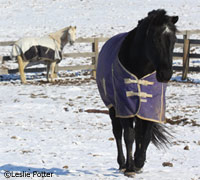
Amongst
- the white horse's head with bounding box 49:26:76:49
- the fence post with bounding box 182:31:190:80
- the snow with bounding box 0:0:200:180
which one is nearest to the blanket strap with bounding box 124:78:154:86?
the snow with bounding box 0:0:200:180

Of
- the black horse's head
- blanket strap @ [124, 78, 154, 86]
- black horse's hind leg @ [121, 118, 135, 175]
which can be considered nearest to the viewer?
the black horse's head

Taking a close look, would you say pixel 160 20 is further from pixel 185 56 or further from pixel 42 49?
pixel 185 56

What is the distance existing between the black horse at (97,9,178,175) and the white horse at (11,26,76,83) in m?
9.02


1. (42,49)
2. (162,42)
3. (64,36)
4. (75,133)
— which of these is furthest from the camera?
(64,36)

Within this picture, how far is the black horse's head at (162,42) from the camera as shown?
3.53 metres

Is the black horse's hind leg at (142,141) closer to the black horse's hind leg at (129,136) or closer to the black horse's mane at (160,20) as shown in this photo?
the black horse's hind leg at (129,136)

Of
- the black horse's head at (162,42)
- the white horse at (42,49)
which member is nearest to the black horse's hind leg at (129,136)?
the black horse's head at (162,42)

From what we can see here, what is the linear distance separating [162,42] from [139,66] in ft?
1.67

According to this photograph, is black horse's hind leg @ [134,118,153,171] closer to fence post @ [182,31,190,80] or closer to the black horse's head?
the black horse's head

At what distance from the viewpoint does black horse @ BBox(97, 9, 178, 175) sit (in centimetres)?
355

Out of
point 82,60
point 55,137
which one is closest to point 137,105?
point 55,137

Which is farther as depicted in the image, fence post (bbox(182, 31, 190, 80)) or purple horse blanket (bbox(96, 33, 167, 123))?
fence post (bbox(182, 31, 190, 80))

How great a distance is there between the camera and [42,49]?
13.5 metres

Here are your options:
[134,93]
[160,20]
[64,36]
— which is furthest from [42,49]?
[160,20]
